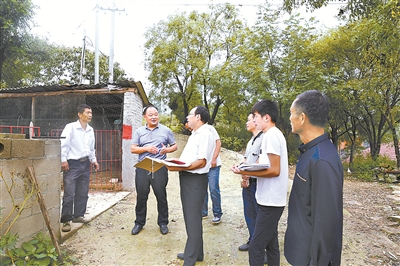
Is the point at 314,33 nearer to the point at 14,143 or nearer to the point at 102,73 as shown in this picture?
the point at 14,143

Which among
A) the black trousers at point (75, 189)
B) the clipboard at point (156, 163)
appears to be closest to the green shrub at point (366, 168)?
the clipboard at point (156, 163)

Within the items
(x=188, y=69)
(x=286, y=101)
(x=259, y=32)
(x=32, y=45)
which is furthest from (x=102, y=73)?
(x=286, y=101)

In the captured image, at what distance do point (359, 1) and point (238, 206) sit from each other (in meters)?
4.04

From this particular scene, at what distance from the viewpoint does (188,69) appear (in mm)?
14852

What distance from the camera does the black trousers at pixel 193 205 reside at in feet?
8.31

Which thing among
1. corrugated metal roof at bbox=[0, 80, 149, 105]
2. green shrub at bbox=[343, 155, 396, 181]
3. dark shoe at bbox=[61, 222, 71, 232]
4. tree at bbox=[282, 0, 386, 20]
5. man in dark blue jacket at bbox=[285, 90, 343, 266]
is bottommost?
green shrub at bbox=[343, 155, 396, 181]

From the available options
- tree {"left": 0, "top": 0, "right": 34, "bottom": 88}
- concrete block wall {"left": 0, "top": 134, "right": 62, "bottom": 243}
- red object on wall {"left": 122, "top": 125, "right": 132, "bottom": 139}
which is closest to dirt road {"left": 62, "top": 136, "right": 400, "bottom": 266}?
concrete block wall {"left": 0, "top": 134, "right": 62, "bottom": 243}

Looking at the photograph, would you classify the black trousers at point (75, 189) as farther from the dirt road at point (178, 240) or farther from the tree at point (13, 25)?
the tree at point (13, 25)

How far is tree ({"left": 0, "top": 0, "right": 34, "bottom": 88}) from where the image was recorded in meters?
12.4

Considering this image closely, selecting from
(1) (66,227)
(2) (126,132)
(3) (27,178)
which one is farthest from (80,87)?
(3) (27,178)

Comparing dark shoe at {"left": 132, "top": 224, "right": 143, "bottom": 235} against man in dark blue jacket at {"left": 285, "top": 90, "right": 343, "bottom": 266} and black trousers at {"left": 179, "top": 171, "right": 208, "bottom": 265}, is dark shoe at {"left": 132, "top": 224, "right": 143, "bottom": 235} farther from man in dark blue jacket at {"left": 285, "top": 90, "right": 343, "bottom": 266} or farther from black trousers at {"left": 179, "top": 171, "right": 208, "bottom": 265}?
man in dark blue jacket at {"left": 285, "top": 90, "right": 343, "bottom": 266}

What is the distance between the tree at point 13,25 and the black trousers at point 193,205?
14147mm

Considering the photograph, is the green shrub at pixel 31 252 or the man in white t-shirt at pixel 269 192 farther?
the green shrub at pixel 31 252

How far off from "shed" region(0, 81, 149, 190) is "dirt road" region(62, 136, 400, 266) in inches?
70.8
